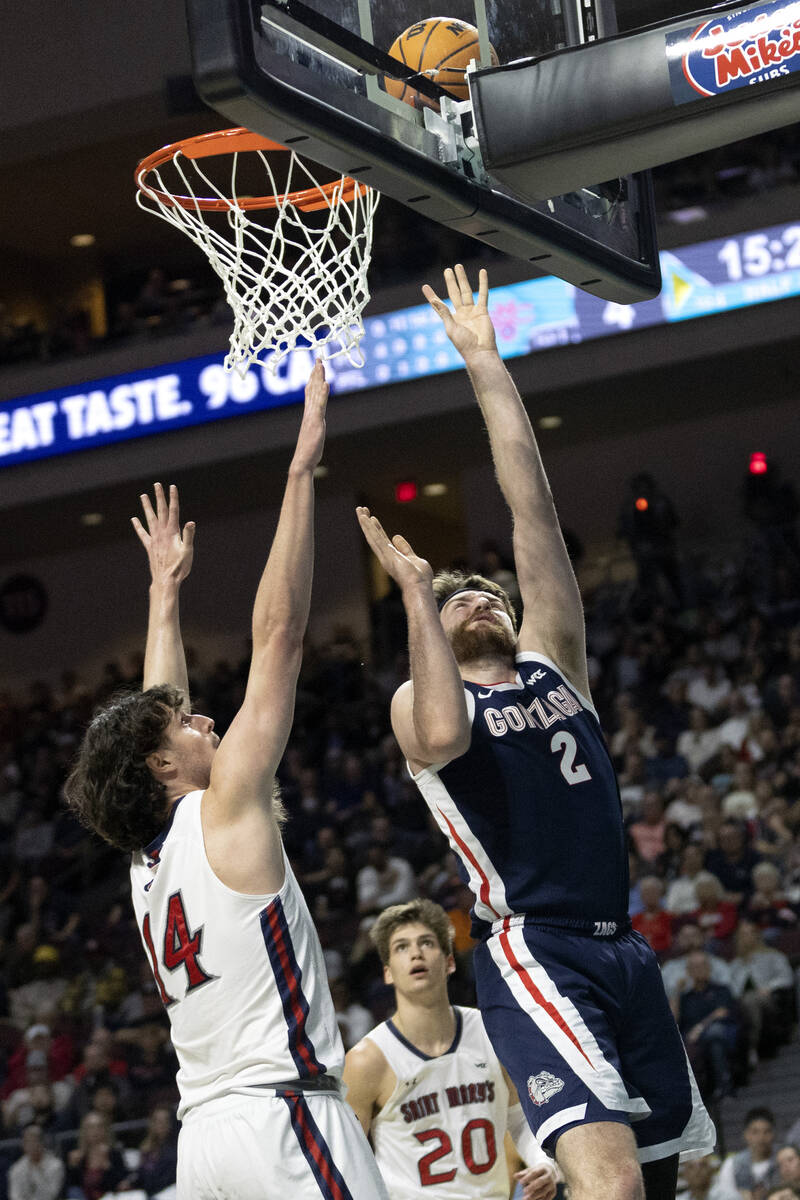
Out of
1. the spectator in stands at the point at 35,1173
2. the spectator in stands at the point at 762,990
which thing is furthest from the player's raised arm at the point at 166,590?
the spectator in stands at the point at 35,1173

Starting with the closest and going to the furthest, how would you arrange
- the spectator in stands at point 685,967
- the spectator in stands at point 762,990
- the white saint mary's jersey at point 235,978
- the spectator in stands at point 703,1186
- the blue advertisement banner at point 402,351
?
the white saint mary's jersey at point 235,978 < the spectator in stands at point 703,1186 < the spectator in stands at point 762,990 < the spectator in stands at point 685,967 < the blue advertisement banner at point 402,351

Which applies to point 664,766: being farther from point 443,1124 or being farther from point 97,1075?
point 443,1124

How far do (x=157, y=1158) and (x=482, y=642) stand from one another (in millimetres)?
6736

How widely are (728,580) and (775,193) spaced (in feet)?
12.3

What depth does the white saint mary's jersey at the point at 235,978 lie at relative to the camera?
3240mm

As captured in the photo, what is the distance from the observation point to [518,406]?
4.12 m

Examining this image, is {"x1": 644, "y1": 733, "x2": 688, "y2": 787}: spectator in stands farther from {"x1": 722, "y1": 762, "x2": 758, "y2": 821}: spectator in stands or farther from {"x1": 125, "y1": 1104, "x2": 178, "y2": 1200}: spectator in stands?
{"x1": 125, "y1": 1104, "x2": 178, "y2": 1200}: spectator in stands

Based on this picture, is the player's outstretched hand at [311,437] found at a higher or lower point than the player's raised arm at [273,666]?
higher

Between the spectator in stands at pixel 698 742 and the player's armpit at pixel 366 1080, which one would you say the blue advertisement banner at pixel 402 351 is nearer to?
the spectator in stands at pixel 698 742

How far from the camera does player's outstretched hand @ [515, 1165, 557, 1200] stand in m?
4.02

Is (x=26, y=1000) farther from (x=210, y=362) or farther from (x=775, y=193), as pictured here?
(x=775, y=193)

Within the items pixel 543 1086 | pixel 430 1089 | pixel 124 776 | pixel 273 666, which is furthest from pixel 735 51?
pixel 430 1089

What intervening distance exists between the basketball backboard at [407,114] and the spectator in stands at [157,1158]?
6990 mm

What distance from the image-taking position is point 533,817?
368 centimetres
